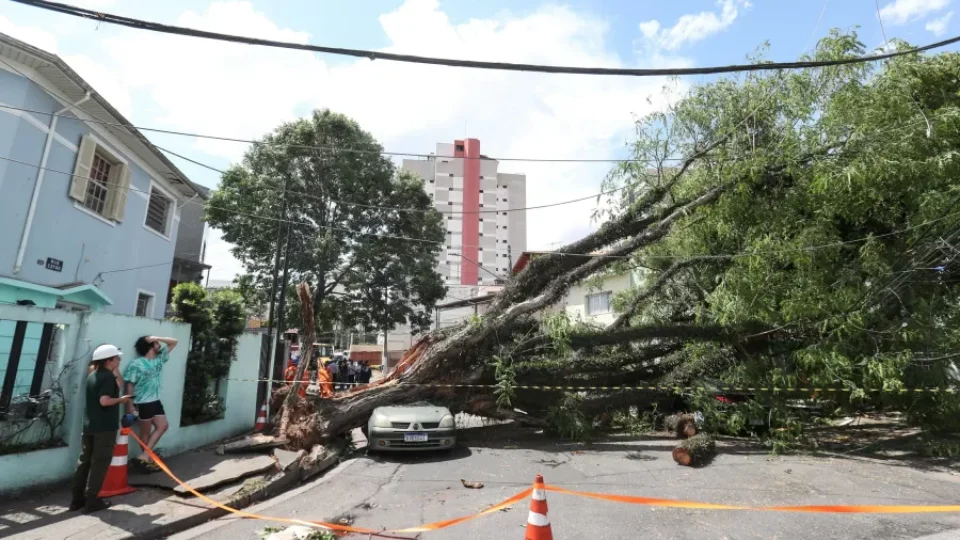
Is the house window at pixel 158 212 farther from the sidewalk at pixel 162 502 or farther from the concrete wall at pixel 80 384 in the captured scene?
the sidewalk at pixel 162 502

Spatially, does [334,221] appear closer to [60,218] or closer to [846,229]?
[60,218]

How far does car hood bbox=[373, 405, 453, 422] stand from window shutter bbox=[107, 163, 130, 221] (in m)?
8.58

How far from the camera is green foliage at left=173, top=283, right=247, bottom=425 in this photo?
7586mm

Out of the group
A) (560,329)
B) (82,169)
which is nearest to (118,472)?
(560,329)

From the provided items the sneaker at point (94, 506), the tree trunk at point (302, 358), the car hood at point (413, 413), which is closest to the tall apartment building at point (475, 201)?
the tree trunk at point (302, 358)

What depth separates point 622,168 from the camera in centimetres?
1049

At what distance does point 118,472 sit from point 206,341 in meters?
Answer: 3.22

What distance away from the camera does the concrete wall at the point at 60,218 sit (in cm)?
852

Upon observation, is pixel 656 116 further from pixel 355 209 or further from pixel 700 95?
pixel 355 209

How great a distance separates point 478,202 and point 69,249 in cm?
4991

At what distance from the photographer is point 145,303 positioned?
13383 millimetres

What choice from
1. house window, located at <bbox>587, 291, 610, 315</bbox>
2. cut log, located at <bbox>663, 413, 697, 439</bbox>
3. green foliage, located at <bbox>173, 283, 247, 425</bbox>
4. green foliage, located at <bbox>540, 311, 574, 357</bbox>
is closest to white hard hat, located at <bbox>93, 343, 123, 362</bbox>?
green foliage, located at <bbox>173, 283, 247, 425</bbox>

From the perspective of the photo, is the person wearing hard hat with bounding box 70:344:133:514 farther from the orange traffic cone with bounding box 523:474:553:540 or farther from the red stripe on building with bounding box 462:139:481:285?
the red stripe on building with bounding box 462:139:481:285

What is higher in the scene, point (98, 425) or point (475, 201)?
point (475, 201)
